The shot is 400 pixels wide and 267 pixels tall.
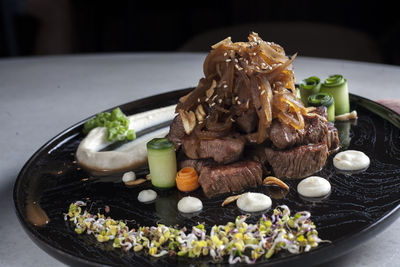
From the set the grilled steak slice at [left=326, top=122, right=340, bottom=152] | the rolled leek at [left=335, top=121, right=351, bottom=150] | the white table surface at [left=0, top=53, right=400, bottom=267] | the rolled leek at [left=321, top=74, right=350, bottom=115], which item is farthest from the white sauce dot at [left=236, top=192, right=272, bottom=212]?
the rolled leek at [left=321, top=74, right=350, bottom=115]

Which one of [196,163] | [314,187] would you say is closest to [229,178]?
[196,163]

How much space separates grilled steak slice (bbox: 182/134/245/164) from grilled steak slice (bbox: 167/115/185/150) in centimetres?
17

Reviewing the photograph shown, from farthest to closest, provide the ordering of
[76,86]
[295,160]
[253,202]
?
[76,86] < [295,160] < [253,202]

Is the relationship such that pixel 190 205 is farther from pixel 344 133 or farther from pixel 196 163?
pixel 344 133

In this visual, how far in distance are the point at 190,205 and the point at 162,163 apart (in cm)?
46

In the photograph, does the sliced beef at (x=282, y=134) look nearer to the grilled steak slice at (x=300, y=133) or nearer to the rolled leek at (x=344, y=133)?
the grilled steak slice at (x=300, y=133)

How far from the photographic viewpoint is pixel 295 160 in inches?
145

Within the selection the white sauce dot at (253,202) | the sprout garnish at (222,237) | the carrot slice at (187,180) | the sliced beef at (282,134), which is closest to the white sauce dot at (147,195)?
the carrot slice at (187,180)

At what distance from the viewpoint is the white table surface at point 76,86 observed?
5211 mm

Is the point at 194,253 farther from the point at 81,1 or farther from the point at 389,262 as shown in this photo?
the point at 81,1

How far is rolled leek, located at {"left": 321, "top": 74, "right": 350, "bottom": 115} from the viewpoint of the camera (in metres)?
4.64

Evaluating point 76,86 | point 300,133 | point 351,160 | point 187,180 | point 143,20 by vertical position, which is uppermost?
point 300,133

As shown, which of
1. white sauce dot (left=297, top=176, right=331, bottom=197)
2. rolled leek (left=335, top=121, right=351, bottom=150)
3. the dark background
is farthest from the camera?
the dark background

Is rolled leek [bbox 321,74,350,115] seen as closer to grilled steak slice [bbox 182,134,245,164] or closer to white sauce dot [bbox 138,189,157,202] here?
grilled steak slice [bbox 182,134,245,164]
